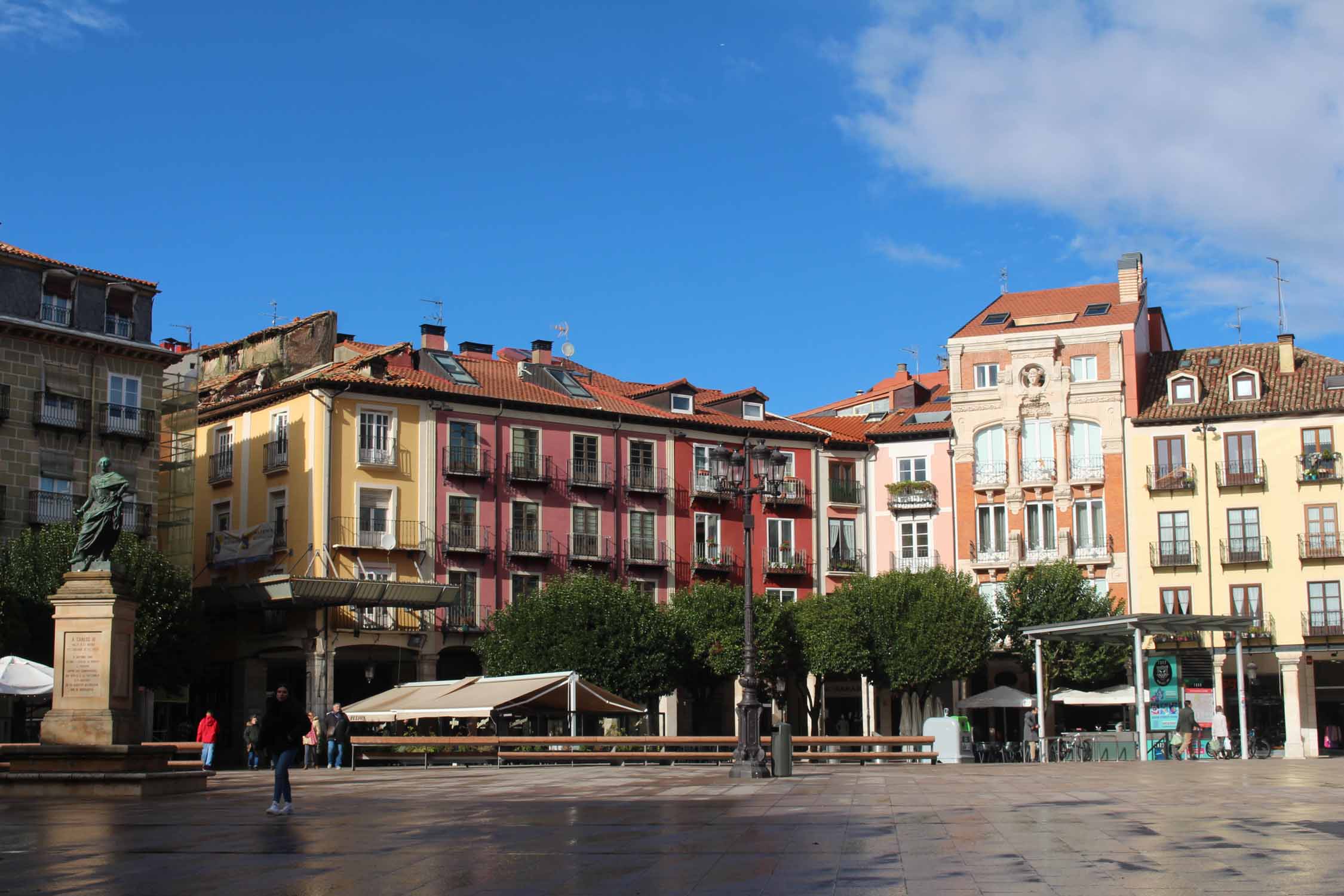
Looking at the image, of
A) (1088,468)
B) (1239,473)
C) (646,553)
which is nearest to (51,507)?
(646,553)

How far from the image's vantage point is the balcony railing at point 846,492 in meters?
66.9

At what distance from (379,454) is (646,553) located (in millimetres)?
11531

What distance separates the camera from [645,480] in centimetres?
6259

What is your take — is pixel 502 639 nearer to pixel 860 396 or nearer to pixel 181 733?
pixel 181 733

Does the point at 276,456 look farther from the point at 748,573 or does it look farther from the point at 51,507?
the point at 748,573

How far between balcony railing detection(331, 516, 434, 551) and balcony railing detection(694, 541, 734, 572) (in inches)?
459

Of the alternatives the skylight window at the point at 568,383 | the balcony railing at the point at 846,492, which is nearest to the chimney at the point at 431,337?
the skylight window at the point at 568,383

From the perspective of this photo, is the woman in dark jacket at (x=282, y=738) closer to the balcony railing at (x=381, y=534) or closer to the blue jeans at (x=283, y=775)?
the blue jeans at (x=283, y=775)

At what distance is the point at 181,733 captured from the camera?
183 feet

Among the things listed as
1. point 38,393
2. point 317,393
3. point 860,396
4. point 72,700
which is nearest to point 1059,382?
point 860,396

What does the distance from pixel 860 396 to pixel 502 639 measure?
3405 centimetres

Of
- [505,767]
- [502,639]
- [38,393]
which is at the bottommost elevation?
[505,767]

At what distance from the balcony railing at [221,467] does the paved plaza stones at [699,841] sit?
35.4 meters

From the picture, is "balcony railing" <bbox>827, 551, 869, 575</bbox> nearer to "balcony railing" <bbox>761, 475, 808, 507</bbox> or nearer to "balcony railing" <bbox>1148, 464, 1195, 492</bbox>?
"balcony railing" <bbox>761, 475, 808, 507</bbox>
